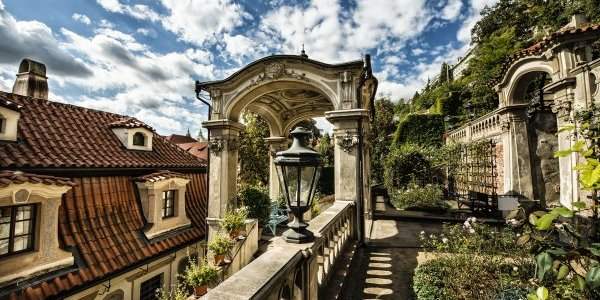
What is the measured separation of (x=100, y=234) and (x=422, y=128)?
20.6 meters

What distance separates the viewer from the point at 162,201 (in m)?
7.45

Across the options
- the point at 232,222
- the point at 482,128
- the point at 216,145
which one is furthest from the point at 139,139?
the point at 482,128

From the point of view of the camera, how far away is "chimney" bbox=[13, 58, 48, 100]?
29.0 feet

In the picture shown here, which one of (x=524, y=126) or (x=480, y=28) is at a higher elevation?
(x=480, y=28)

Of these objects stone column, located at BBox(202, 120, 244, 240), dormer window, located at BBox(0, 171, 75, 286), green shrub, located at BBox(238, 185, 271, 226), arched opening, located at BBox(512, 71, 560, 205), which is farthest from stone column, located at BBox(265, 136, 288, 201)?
arched opening, located at BBox(512, 71, 560, 205)

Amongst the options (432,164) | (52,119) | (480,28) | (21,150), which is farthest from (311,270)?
(480,28)

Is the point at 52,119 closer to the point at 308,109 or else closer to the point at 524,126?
the point at 308,109

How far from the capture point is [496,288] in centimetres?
299

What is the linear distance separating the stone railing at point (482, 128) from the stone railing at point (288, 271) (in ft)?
27.6

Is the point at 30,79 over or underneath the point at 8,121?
over

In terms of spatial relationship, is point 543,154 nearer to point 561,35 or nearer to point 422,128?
point 561,35

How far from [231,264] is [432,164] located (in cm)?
1150

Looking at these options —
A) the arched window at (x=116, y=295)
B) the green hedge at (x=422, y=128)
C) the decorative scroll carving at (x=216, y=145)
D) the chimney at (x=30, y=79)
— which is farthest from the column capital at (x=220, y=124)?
the green hedge at (x=422, y=128)

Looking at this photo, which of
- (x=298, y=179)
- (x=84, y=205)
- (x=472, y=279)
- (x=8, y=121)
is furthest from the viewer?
(x=84, y=205)
